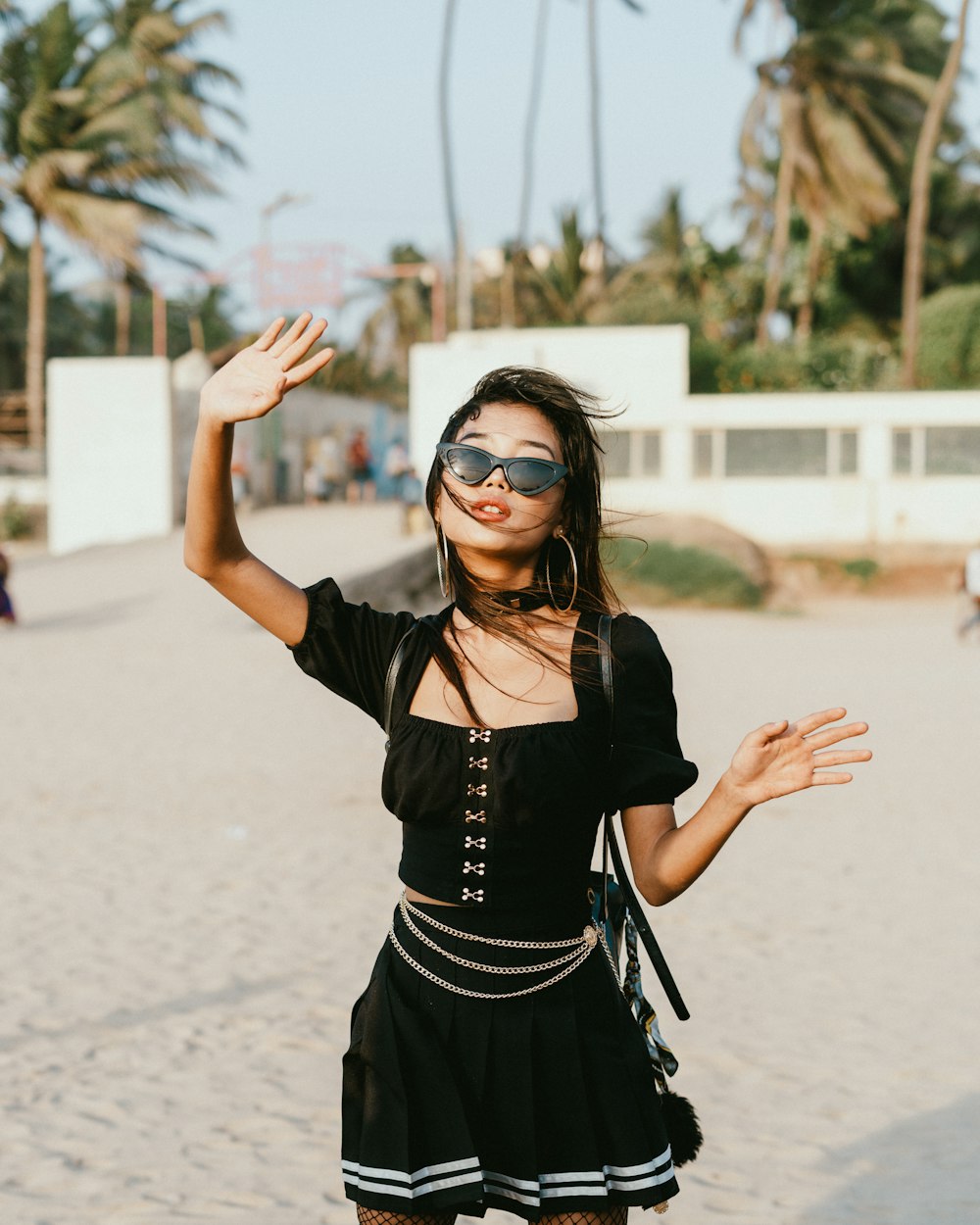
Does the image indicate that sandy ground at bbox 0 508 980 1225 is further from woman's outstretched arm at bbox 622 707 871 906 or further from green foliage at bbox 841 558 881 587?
green foliage at bbox 841 558 881 587

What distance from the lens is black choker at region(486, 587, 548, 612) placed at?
2383 mm

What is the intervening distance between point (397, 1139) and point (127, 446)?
25.1 meters

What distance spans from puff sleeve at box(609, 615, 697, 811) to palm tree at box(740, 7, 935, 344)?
1189 inches

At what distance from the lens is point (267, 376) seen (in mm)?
2180

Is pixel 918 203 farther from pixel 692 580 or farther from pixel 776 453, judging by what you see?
pixel 692 580

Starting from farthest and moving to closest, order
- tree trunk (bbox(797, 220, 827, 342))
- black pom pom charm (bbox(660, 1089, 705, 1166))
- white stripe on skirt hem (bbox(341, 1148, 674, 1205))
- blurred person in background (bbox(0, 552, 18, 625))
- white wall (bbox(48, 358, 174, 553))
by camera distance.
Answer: tree trunk (bbox(797, 220, 827, 342)) < white wall (bbox(48, 358, 174, 553)) < blurred person in background (bbox(0, 552, 18, 625)) < black pom pom charm (bbox(660, 1089, 705, 1166)) < white stripe on skirt hem (bbox(341, 1148, 674, 1205))

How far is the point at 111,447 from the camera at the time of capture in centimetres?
2630

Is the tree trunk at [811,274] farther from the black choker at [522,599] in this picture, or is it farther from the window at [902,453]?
the black choker at [522,599]

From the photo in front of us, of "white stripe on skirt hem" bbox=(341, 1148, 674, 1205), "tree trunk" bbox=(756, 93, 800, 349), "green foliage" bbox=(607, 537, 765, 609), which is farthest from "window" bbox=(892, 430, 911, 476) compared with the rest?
"white stripe on skirt hem" bbox=(341, 1148, 674, 1205)

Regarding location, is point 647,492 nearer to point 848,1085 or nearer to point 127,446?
point 127,446

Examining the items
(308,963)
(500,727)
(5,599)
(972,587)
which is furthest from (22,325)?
(500,727)

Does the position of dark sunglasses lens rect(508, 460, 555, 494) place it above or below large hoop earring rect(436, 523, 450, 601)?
above

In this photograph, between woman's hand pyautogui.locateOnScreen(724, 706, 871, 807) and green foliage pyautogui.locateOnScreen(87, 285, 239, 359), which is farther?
green foliage pyautogui.locateOnScreen(87, 285, 239, 359)

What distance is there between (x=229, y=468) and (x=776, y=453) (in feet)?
79.9
